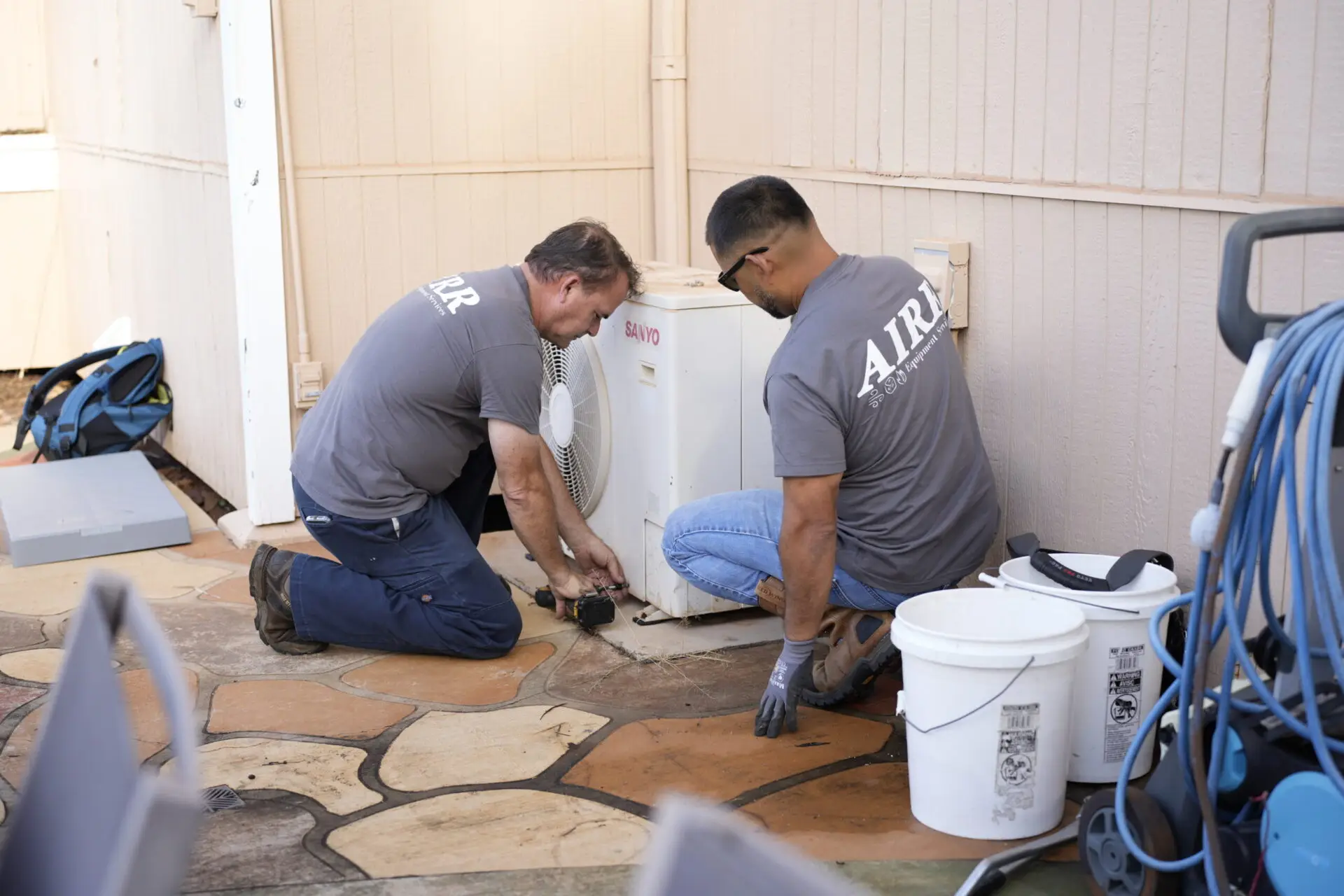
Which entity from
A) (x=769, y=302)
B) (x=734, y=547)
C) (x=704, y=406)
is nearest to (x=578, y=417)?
(x=704, y=406)

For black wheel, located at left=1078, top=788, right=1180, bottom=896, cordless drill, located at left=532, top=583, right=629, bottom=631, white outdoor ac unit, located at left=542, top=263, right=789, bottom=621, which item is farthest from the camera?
cordless drill, located at left=532, top=583, right=629, bottom=631

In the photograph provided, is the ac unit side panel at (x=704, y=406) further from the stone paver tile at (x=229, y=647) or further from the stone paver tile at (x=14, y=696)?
the stone paver tile at (x=14, y=696)

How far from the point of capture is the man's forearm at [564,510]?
4289 mm

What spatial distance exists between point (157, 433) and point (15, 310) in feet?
7.95

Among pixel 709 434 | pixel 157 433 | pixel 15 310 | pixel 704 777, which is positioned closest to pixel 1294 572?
pixel 704 777

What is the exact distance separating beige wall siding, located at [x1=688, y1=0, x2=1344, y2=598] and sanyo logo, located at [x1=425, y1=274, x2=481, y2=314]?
1.27 m

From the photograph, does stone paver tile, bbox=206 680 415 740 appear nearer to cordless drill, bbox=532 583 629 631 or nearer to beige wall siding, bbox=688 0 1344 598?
cordless drill, bbox=532 583 629 631

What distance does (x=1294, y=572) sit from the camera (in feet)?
6.57

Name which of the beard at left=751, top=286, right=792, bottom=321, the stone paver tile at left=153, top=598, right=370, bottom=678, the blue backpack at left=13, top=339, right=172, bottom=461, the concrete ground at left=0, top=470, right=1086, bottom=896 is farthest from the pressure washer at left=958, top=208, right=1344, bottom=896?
the blue backpack at left=13, top=339, right=172, bottom=461

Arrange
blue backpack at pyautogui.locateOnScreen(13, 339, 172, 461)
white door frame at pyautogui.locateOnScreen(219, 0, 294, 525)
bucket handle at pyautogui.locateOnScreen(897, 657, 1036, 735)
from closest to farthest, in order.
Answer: bucket handle at pyautogui.locateOnScreen(897, 657, 1036, 735), white door frame at pyautogui.locateOnScreen(219, 0, 294, 525), blue backpack at pyautogui.locateOnScreen(13, 339, 172, 461)

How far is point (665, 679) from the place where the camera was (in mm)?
3842

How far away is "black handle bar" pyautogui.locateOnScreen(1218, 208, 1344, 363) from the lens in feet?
6.72

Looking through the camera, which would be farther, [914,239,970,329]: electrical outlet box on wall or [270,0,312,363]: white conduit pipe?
[270,0,312,363]: white conduit pipe

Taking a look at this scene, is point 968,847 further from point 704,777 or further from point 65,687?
point 65,687
